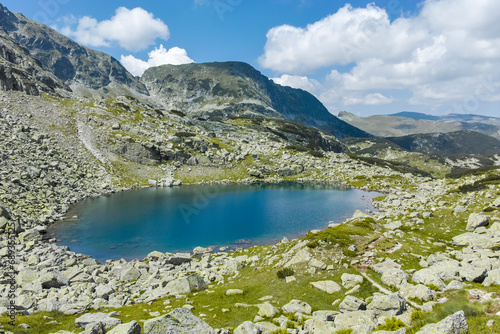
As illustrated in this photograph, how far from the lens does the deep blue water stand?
150 ft

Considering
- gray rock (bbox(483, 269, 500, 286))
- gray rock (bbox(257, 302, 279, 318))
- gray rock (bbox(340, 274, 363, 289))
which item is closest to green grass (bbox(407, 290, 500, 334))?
gray rock (bbox(483, 269, 500, 286))

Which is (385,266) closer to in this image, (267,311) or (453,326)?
(267,311)

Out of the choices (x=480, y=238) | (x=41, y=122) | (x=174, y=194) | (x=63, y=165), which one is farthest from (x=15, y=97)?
(x=480, y=238)

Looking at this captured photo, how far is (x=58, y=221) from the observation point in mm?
53312

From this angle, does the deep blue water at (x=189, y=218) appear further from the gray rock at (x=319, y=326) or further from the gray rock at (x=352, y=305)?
the gray rock at (x=319, y=326)

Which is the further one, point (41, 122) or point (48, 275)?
point (41, 122)

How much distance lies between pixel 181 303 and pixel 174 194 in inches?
2741

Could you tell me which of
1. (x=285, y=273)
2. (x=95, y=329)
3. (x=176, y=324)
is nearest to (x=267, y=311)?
(x=285, y=273)

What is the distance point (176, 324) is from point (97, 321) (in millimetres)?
7919

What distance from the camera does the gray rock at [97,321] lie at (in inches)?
652

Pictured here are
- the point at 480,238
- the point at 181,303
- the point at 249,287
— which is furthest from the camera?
the point at 480,238

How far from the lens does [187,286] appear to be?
25703 mm

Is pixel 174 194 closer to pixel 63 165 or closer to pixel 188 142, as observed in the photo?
pixel 63 165

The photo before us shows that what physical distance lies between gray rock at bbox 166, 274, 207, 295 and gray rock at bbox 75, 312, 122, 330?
25.6 ft
